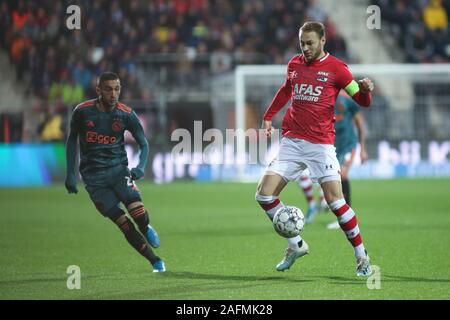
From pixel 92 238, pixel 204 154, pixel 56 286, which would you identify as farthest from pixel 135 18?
pixel 56 286

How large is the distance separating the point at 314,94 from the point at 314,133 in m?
0.36

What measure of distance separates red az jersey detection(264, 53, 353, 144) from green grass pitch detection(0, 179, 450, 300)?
1291 millimetres

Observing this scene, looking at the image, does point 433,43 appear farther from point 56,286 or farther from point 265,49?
point 56,286

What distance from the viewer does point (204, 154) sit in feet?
73.4

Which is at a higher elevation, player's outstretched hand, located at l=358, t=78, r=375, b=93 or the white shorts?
player's outstretched hand, located at l=358, t=78, r=375, b=93

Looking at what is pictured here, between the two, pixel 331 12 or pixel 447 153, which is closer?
pixel 447 153

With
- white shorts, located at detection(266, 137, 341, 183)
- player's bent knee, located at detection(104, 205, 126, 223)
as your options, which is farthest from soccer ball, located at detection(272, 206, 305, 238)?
player's bent knee, located at detection(104, 205, 126, 223)

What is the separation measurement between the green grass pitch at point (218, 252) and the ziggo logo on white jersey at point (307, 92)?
1.58 m

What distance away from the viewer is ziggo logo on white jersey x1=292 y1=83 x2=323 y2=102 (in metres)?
8.32

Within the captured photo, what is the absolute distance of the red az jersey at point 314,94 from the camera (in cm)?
829

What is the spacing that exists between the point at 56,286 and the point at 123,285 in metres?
0.56

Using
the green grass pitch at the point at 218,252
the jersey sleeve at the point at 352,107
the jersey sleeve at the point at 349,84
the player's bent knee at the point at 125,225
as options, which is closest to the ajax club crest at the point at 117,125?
the player's bent knee at the point at 125,225

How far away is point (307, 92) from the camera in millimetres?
8352

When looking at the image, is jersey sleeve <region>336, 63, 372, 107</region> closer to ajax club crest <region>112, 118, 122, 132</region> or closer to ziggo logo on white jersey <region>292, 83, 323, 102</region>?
ziggo logo on white jersey <region>292, 83, 323, 102</region>
